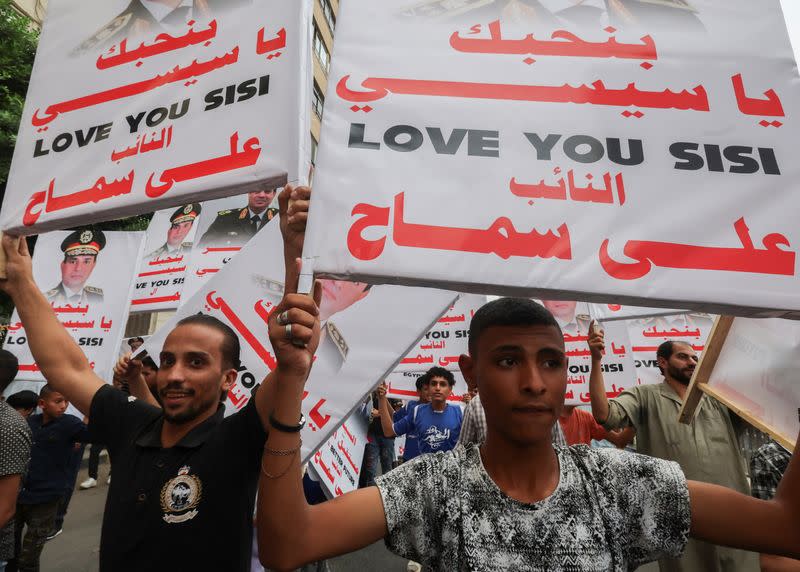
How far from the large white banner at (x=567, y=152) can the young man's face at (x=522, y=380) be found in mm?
152

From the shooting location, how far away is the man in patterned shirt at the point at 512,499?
0.91 m

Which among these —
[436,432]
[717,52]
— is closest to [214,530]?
[717,52]

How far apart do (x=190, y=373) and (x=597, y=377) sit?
2135 mm

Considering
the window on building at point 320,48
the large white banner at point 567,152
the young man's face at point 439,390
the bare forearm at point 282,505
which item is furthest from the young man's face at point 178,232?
the window on building at point 320,48

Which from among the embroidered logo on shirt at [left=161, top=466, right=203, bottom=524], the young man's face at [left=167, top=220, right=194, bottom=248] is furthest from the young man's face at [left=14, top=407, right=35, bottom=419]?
the embroidered logo on shirt at [left=161, top=466, right=203, bottom=524]

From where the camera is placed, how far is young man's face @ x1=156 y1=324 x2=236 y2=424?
153 centimetres

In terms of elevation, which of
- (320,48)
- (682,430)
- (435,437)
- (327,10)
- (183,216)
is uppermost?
(327,10)

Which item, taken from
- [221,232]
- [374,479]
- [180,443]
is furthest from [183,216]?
[374,479]

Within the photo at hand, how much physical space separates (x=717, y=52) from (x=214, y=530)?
1.90m

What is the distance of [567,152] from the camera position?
3.51 feet

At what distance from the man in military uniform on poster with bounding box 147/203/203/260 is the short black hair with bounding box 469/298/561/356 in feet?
17.6

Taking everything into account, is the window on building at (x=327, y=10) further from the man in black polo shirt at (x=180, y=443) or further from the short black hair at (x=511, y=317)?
the short black hair at (x=511, y=317)

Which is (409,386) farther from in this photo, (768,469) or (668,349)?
(768,469)

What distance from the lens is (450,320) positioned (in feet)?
15.9
